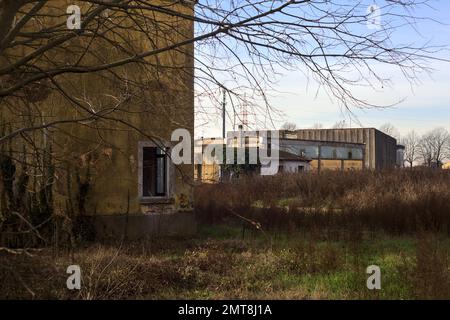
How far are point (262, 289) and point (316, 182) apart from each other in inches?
841

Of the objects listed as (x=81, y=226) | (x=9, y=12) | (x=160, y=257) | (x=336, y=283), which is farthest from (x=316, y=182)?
(x=9, y=12)

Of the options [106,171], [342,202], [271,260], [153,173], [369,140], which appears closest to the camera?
[271,260]

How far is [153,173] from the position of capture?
15.9 meters

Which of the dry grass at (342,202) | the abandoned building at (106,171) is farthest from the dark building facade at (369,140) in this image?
the abandoned building at (106,171)

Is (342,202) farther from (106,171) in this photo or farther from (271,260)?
(271,260)

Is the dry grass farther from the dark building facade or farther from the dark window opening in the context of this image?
the dark building facade

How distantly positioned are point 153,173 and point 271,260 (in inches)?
275

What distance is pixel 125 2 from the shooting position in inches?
224

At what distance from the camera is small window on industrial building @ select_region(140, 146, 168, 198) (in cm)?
1525

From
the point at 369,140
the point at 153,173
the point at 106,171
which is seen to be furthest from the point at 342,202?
the point at 369,140

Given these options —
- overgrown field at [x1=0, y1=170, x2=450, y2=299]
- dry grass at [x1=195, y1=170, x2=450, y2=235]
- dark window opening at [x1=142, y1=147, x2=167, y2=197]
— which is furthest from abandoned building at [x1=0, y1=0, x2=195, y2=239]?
dry grass at [x1=195, y1=170, x2=450, y2=235]

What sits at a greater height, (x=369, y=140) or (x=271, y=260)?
(x=369, y=140)

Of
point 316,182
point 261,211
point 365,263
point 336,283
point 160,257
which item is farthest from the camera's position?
point 316,182
